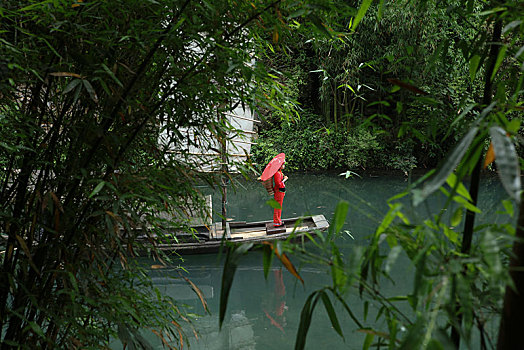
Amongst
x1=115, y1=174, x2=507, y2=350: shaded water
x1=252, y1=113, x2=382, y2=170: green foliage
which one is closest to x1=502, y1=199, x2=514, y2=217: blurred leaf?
x1=115, y1=174, x2=507, y2=350: shaded water

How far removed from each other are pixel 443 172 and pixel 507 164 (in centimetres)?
6

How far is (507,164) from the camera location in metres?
0.38

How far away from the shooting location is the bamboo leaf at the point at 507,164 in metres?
0.36

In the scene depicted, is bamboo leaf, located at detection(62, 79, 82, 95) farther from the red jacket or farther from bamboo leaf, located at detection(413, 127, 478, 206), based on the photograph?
the red jacket

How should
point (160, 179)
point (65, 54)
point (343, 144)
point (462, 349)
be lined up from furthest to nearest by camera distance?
1. point (343, 144)
2. point (462, 349)
3. point (160, 179)
4. point (65, 54)

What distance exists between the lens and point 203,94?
1.13 metres

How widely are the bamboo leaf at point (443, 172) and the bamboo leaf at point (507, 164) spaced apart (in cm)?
3

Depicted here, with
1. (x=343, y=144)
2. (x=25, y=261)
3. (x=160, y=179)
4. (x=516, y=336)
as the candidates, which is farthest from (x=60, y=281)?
(x=343, y=144)

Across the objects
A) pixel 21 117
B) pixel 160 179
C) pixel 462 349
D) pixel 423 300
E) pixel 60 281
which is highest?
pixel 21 117

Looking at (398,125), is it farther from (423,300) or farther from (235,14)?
(235,14)

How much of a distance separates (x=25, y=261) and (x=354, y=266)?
36.0 inches

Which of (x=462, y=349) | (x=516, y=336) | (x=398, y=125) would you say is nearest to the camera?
(x=516, y=336)

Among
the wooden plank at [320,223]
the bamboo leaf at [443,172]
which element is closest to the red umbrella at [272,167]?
the wooden plank at [320,223]

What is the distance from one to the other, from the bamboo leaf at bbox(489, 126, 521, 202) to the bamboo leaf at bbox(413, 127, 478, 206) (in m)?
0.03
